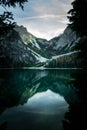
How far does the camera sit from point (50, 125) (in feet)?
37.6

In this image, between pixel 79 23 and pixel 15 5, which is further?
pixel 79 23

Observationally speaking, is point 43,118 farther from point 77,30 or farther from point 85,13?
point 85,13

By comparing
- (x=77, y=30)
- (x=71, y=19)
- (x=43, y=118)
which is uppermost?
(x=71, y=19)

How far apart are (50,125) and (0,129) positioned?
286 centimetres

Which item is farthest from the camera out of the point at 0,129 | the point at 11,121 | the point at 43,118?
the point at 43,118

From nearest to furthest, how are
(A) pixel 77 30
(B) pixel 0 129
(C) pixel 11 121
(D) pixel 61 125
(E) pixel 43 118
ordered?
(B) pixel 0 129 → (D) pixel 61 125 → (C) pixel 11 121 → (E) pixel 43 118 → (A) pixel 77 30

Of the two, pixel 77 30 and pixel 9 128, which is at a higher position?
pixel 77 30

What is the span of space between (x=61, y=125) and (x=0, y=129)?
133 inches

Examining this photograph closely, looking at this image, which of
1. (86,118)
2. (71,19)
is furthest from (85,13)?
(86,118)

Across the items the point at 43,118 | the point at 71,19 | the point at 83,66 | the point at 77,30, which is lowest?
the point at 43,118

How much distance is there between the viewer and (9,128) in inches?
422

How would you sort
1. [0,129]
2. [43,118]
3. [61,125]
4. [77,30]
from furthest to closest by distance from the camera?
[77,30], [43,118], [61,125], [0,129]

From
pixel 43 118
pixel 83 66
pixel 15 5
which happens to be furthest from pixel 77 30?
pixel 43 118

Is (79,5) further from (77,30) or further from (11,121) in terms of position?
(11,121)
